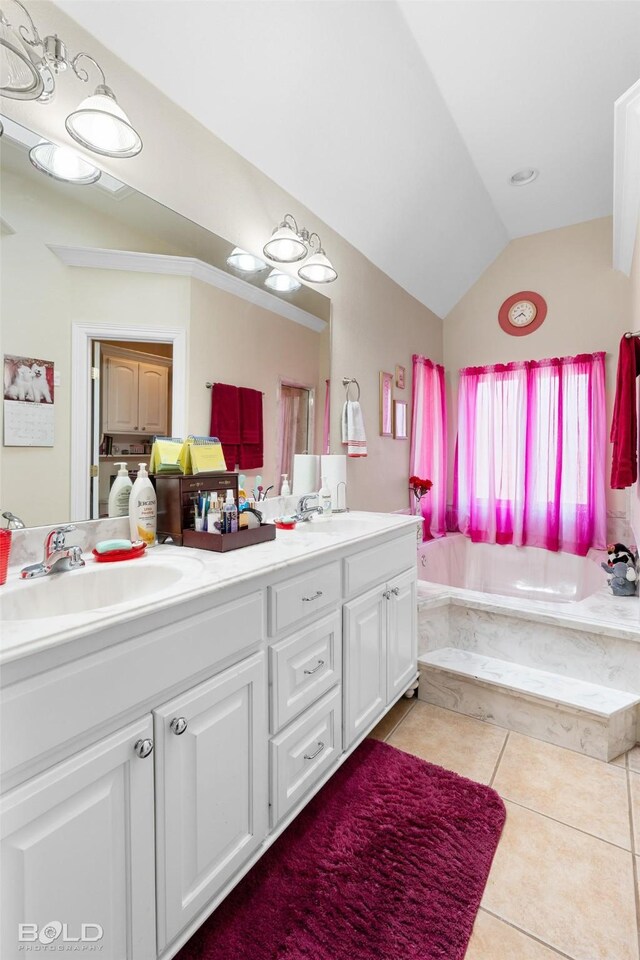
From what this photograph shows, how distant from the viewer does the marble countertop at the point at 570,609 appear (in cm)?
199

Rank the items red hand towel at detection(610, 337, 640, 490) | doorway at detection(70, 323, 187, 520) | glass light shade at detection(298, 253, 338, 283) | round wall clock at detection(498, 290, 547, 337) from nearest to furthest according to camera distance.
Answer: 1. doorway at detection(70, 323, 187, 520)
2. glass light shade at detection(298, 253, 338, 283)
3. red hand towel at detection(610, 337, 640, 490)
4. round wall clock at detection(498, 290, 547, 337)

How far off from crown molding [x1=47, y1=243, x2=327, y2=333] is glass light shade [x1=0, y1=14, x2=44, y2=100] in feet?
1.06

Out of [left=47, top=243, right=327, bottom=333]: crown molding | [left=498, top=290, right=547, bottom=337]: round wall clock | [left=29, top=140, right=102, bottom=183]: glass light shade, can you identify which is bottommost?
[left=47, top=243, right=327, bottom=333]: crown molding

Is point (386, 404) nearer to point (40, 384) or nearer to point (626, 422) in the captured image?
point (626, 422)

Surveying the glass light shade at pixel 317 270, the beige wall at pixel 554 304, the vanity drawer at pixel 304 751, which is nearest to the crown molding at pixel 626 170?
the beige wall at pixel 554 304

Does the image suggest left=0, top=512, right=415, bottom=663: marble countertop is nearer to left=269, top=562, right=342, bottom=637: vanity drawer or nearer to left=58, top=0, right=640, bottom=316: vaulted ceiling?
left=269, top=562, right=342, bottom=637: vanity drawer

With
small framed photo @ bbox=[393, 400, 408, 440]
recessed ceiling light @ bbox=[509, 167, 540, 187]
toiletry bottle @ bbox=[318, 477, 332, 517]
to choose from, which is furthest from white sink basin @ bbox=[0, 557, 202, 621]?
recessed ceiling light @ bbox=[509, 167, 540, 187]

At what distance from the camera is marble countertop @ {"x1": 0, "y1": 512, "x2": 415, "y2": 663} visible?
2.47 ft

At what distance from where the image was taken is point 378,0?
1.63 meters

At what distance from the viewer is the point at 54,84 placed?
47.6 inches

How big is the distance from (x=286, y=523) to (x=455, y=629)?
1.19 m

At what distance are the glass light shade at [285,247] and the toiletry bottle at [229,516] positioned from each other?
114cm

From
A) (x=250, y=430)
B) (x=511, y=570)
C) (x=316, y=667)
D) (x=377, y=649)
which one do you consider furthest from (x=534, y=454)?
(x=316, y=667)

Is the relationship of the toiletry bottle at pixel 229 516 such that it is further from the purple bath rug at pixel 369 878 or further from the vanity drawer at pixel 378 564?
the purple bath rug at pixel 369 878
